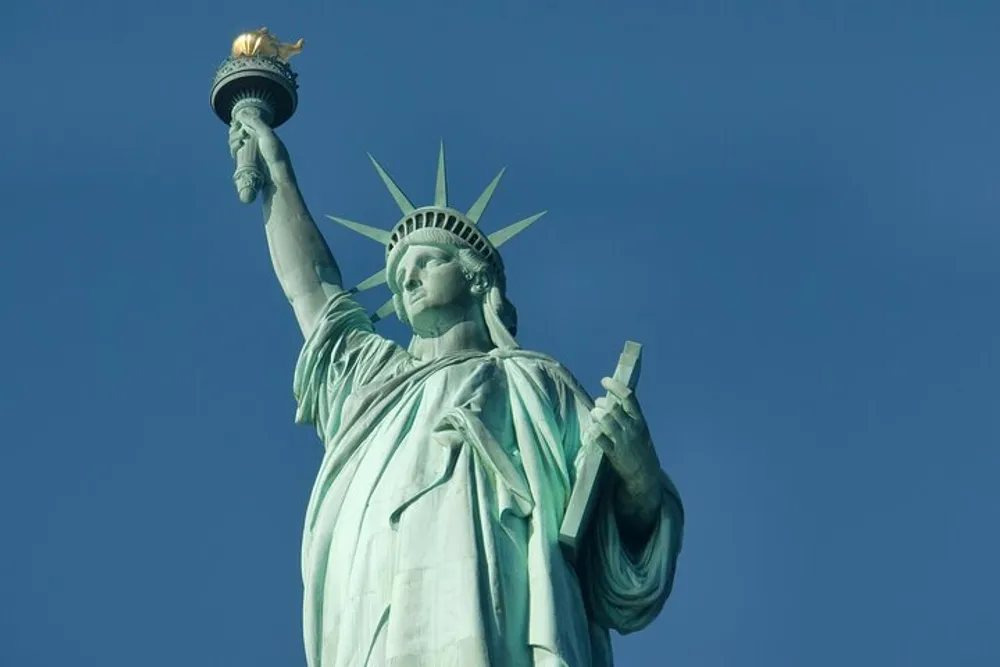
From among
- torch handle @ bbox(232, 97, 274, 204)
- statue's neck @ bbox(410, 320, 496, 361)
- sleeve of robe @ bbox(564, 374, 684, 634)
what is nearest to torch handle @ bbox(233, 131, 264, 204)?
torch handle @ bbox(232, 97, 274, 204)

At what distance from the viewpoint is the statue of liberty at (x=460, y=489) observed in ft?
65.5

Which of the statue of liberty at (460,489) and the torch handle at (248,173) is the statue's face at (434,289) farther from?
the torch handle at (248,173)

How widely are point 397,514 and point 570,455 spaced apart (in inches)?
58.2

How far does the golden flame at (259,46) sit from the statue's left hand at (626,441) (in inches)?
244

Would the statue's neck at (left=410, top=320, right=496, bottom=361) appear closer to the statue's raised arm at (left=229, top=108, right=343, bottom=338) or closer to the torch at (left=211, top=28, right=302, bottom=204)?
the statue's raised arm at (left=229, top=108, right=343, bottom=338)

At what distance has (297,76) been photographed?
84.9 ft

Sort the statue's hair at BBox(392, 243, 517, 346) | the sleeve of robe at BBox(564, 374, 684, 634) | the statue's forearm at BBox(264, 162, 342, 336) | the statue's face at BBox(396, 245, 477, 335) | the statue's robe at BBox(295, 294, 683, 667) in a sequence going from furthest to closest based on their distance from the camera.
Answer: the statue's forearm at BBox(264, 162, 342, 336)
the statue's hair at BBox(392, 243, 517, 346)
the statue's face at BBox(396, 245, 477, 335)
the sleeve of robe at BBox(564, 374, 684, 634)
the statue's robe at BBox(295, 294, 683, 667)

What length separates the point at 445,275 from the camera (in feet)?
75.7

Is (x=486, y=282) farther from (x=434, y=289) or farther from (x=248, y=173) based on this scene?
(x=248, y=173)

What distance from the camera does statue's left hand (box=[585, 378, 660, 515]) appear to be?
20.5 m

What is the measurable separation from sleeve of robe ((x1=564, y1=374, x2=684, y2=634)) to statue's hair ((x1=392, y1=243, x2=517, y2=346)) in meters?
2.16

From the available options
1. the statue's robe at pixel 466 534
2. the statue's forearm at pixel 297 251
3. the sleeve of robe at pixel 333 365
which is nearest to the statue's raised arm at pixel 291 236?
the statue's forearm at pixel 297 251

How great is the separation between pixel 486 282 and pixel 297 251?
180 centimetres

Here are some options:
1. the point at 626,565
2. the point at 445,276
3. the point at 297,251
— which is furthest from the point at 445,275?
the point at 626,565
